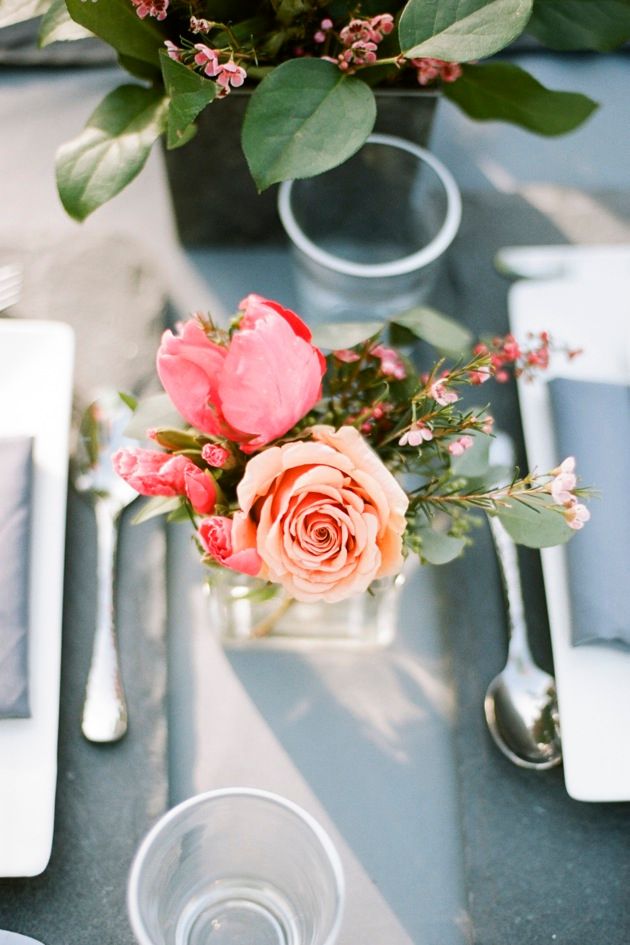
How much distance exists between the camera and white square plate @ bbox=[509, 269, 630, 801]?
1.73 feet

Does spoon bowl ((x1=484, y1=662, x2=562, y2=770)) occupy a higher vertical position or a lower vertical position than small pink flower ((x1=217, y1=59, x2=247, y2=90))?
lower

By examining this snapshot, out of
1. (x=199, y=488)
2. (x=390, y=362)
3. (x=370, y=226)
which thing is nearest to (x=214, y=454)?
(x=199, y=488)

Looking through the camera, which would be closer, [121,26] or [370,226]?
[121,26]

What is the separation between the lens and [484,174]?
0.74 meters

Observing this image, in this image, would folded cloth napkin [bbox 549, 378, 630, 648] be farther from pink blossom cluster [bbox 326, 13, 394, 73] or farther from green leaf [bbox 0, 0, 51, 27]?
green leaf [bbox 0, 0, 51, 27]

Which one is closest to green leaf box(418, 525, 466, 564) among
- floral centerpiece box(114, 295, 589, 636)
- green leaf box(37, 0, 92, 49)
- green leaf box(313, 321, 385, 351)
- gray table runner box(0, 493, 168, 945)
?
floral centerpiece box(114, 295, 589, 636)

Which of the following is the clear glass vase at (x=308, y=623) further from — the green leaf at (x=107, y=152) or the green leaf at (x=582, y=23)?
the green leaf at (x=582, y=23)

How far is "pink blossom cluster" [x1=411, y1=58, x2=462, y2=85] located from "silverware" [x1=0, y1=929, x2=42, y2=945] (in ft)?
1.73

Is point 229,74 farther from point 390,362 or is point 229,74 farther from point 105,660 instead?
point 105,660

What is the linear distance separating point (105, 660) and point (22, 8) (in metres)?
0.39

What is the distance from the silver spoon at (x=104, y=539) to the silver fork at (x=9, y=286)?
10 centimetres

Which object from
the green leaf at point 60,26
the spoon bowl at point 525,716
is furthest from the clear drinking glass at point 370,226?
the spoon bowl at point 525,716

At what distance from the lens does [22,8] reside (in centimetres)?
51

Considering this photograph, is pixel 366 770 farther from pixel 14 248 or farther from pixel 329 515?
pixel 14 248
